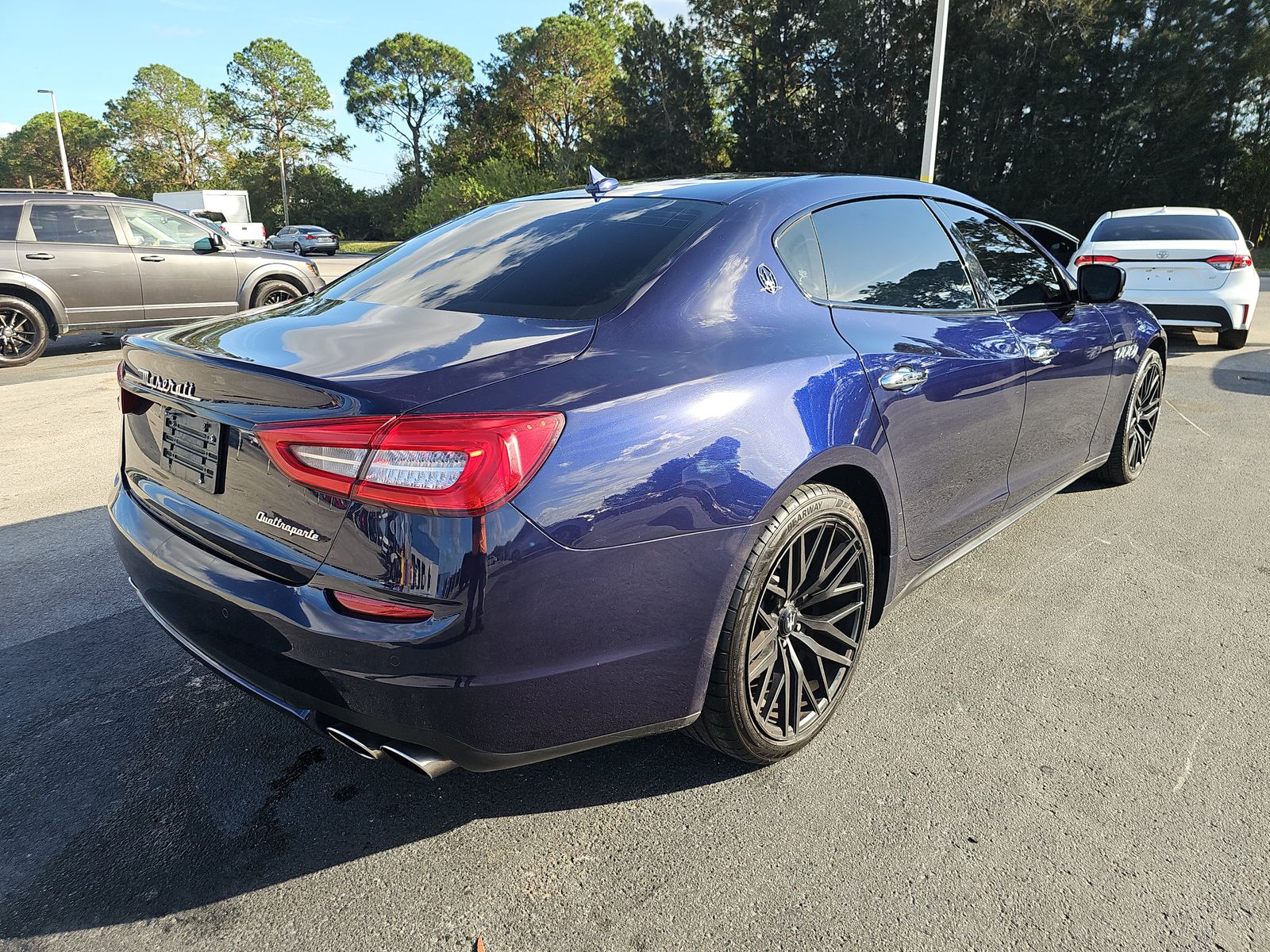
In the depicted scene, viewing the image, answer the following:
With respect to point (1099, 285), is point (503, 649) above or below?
below

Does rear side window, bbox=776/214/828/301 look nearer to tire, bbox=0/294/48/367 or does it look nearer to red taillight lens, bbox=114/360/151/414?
red taillight lens, bbox=114/360/151/414

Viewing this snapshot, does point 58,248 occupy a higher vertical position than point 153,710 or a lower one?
higher

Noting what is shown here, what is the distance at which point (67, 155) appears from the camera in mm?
80125

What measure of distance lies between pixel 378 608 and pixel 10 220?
9959mm

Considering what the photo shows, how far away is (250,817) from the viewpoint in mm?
2148

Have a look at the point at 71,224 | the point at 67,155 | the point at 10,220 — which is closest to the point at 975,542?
the point at 71,224

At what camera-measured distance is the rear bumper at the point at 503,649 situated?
171cm

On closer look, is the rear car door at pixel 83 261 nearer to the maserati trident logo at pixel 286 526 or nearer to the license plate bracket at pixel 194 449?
the license plate bracket at pixel 194 449

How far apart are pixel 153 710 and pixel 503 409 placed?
1763mm

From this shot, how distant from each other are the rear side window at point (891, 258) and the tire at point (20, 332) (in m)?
9.43

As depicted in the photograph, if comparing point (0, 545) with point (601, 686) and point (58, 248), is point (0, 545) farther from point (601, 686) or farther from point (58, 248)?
point (58, 248)

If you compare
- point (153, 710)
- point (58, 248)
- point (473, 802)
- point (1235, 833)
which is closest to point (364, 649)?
point (473, 802)

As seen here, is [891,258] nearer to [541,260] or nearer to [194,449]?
[541,260]

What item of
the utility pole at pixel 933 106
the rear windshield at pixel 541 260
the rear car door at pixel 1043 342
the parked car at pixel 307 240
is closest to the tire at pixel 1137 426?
the rear car door at pixel 1043 342
